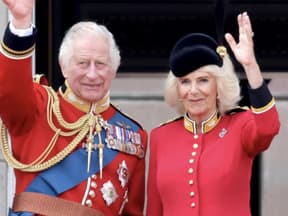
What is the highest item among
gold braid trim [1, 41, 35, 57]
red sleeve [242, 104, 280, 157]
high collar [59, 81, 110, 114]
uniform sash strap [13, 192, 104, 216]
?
gold braid trim [1, 41, 35, 57]

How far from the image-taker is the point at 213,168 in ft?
9.52

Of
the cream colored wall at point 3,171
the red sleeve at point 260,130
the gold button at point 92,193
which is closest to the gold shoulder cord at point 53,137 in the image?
the gold button at point 92,193

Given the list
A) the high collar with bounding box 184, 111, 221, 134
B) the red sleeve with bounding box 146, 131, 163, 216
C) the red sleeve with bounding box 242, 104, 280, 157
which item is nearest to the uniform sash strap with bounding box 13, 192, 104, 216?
the red sleeve with bounding box 146, 131, 163, 216

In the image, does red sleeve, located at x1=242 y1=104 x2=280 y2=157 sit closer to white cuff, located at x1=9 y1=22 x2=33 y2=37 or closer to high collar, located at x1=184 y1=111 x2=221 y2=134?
high collar, located at x1=184 y1=111 x2=221 y2=134

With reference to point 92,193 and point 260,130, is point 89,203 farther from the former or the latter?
point 260,130

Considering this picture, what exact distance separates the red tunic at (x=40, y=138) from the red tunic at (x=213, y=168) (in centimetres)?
12

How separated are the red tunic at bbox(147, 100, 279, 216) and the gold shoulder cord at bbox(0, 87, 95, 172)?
22 cm

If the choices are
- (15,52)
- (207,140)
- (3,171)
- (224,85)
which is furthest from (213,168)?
(3,171)

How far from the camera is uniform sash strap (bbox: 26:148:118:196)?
2943 millimetres

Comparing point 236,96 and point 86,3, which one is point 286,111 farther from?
point 236,96

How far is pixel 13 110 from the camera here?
2.83m

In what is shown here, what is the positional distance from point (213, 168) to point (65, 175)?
39 centimetres

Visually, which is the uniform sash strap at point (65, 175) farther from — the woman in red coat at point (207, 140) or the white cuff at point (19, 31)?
the white cuff at point (19, 31)

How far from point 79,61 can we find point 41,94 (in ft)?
0.44
